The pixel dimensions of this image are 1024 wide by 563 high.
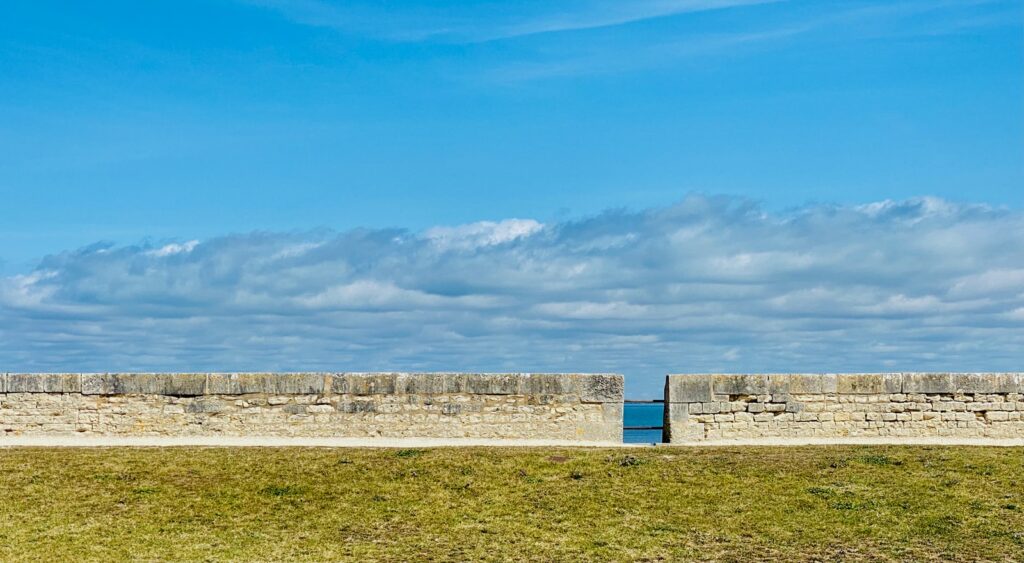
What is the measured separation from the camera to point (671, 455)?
43.7 feet

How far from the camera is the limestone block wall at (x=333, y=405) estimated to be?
14.9 m

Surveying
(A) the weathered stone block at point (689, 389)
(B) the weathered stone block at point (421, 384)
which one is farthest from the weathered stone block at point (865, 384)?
(B) the weathered stone block at point (421, 384)

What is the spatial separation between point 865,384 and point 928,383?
105 cm

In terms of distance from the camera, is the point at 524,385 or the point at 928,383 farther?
the point at 928,383

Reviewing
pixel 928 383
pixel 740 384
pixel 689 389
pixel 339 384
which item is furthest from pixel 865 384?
pixel 339 384

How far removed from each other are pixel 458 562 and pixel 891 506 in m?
5.04

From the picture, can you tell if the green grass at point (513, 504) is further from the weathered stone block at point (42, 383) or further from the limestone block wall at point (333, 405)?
the weathered stone block at point (42, 383)

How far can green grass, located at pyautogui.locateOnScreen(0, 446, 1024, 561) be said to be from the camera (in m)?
9.57

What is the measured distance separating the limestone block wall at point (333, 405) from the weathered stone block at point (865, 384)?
3414 millimetres

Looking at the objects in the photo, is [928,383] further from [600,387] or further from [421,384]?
[421,384]

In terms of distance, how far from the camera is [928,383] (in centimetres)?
1530

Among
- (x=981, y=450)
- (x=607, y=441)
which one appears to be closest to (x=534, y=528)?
(x=607, y=441)

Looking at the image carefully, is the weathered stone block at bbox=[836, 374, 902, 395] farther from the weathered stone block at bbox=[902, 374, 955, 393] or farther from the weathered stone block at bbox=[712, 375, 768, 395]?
the weathered stone block at bbox=[712, 375, 768, 395]

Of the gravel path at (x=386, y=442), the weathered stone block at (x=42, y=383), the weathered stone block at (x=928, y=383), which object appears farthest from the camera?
the weathered stone block at (x=42, y=383)
